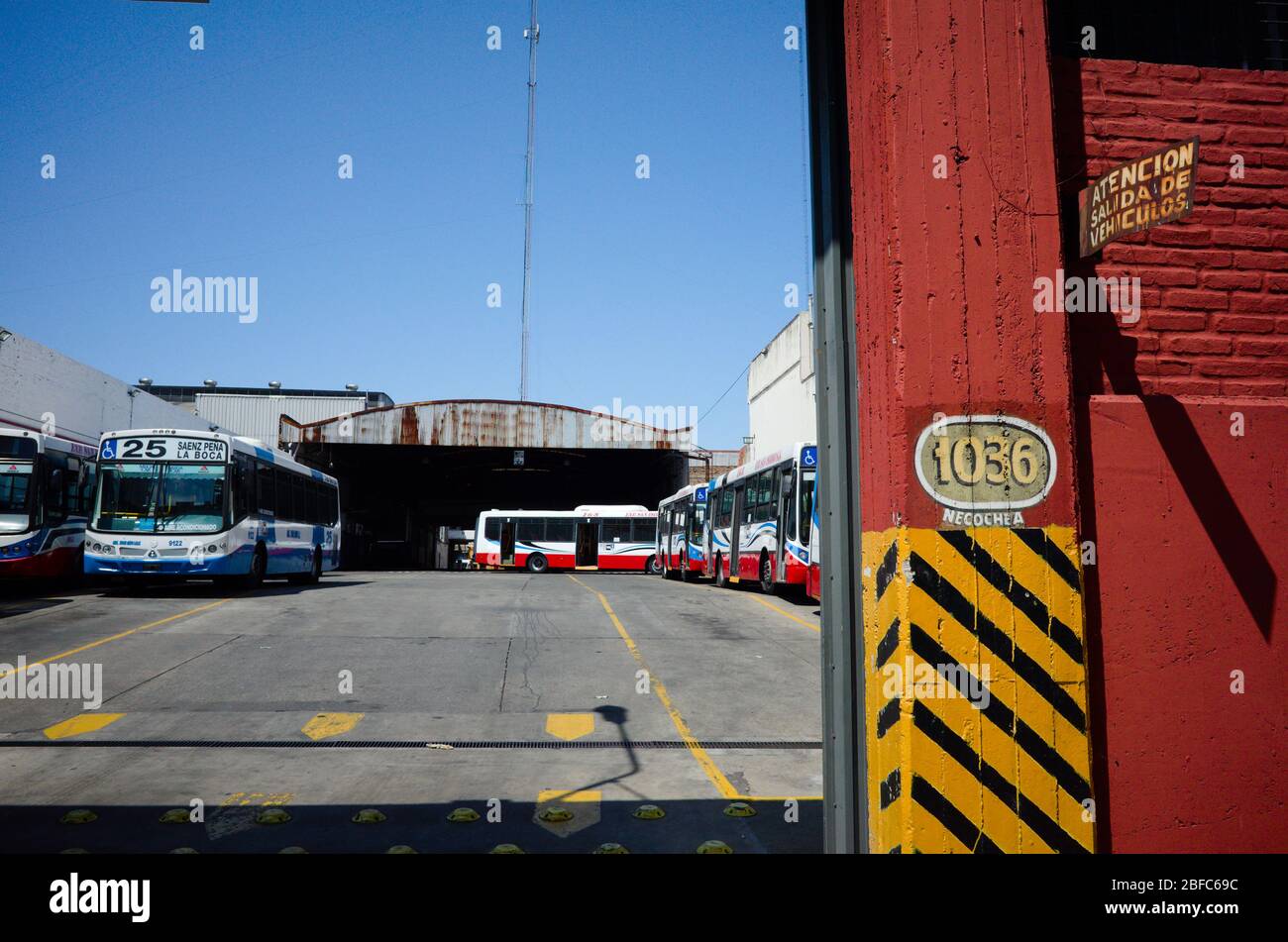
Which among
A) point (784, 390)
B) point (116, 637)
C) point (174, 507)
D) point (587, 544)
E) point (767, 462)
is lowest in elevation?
point (116, 637)

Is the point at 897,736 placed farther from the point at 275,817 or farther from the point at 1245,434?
the point at 275,817

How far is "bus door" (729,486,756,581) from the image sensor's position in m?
23.4

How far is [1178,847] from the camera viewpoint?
357cm

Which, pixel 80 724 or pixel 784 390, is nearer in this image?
pixel 80 724

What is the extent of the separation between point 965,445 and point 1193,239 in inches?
68.4

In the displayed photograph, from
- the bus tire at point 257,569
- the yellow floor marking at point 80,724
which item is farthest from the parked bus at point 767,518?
the yellow floor marking at point 80,724

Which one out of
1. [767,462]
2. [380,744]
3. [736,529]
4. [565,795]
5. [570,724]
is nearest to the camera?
[565,795]

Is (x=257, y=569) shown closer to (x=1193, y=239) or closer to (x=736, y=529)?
(x=736, y=529)

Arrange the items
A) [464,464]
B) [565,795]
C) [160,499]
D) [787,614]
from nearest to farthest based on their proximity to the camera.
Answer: [565,795], [787,614], [160,499], [464,464]

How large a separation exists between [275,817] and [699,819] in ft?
8.09

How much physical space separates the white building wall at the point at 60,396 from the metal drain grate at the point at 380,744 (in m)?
19.2

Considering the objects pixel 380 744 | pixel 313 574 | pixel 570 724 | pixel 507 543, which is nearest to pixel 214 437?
pixel 313 574

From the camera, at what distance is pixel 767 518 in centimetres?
2077

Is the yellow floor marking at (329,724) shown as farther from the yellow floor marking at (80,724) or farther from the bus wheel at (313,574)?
the bus wheel at (313,574)
